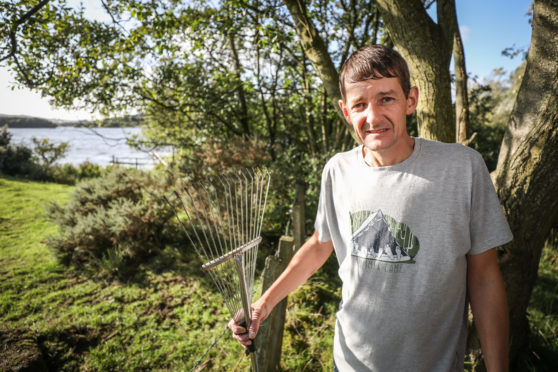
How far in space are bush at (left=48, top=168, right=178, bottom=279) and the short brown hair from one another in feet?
17.2

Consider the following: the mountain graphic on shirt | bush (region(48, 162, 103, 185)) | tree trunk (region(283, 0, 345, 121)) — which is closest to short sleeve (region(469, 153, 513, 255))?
the mountain graphic on shirt

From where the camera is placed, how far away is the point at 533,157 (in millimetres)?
1653

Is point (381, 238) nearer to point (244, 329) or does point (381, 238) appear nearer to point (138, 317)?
point (244, 329)

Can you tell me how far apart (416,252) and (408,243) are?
1.7 inches

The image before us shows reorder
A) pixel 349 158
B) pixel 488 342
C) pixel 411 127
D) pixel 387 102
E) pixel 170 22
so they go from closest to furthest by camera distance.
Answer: pixel 488 342 → pixel 387 102 → pixel 349 158 → pixel 170 22 → pixel 411 127

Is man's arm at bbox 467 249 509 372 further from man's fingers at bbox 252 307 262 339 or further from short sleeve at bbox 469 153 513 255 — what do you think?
man's fingers at bbox 252 307 262 339

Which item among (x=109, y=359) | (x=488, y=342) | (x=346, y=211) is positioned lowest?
(x=109, y=359)

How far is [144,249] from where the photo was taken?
552cm

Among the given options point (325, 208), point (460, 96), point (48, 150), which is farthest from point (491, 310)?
point (48, 150)

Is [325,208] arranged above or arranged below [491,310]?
above

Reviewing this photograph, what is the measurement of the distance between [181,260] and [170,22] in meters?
4.22

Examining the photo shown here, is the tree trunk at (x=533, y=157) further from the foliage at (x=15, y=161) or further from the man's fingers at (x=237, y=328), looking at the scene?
the foliage at (x=15, y=161)

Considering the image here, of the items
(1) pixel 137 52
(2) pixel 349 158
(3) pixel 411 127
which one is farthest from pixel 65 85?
(3) pixel 411 127

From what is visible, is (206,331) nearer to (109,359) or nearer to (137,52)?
(109,359)
